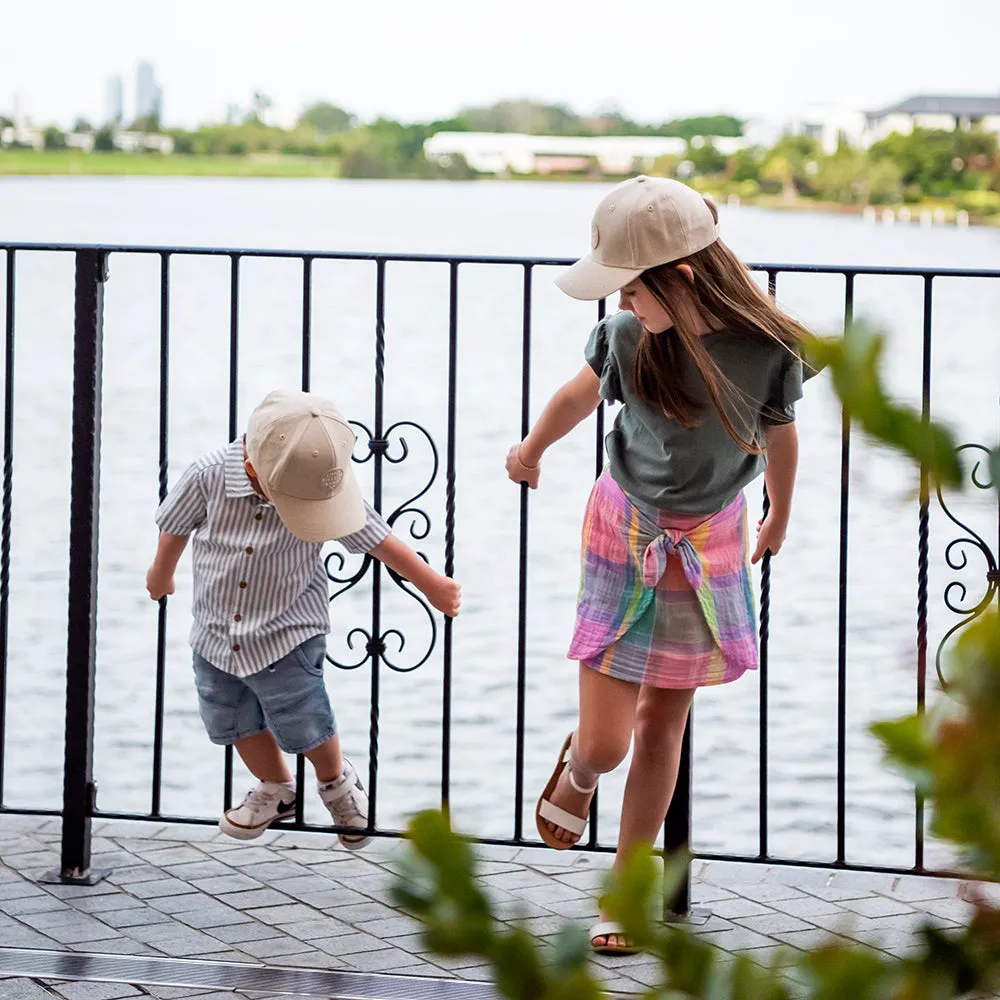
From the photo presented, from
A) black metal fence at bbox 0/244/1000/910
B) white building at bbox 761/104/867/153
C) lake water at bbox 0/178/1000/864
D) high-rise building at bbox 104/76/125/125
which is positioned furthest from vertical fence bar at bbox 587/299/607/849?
white building at bbox 761/104/867/153

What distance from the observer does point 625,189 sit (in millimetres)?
2883

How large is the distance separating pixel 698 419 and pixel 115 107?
47.4 ft

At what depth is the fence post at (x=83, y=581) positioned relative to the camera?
338 cm

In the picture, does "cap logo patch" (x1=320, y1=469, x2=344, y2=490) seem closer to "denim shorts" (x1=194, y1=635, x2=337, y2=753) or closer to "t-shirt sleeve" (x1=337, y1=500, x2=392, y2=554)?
→ "t-shirt sleeve" (x1=337, y1=500, x2=392, y2=554)

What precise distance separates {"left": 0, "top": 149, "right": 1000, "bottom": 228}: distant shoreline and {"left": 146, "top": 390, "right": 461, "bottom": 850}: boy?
6704 millimetres

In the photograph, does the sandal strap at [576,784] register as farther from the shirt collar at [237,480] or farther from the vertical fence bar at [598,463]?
the shirt collar at [237,480]

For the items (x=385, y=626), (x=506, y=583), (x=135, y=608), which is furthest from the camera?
(x=506, y=583)

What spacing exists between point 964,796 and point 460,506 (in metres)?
12.3

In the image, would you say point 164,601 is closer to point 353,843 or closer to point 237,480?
point 237,480

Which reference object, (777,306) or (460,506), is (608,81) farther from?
(777,306)

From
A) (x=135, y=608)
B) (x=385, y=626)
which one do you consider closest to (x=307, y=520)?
(x=385, y=626)

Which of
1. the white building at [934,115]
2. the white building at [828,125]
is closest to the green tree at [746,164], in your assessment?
the white building at [828,125]

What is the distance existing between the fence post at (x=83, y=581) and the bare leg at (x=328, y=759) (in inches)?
21.3

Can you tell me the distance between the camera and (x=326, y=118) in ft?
70.1
